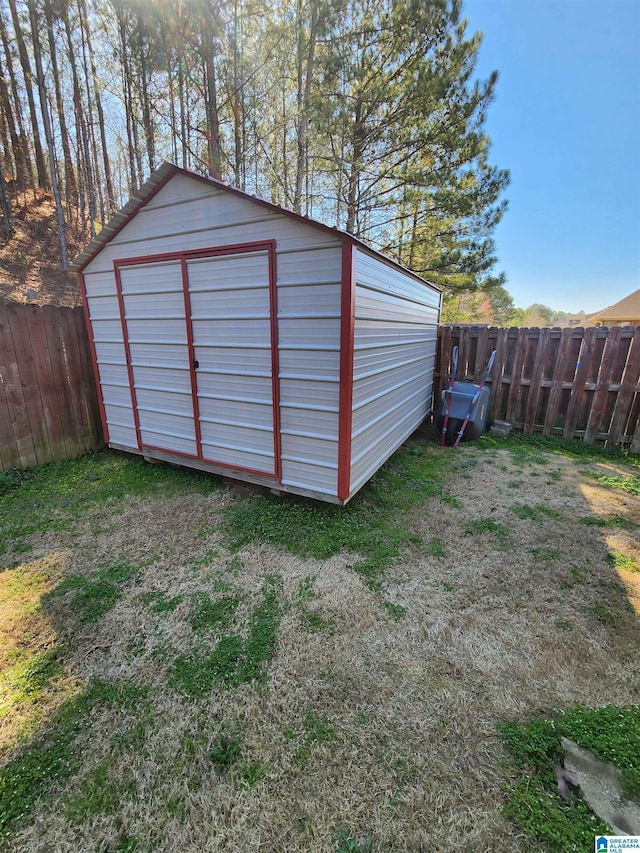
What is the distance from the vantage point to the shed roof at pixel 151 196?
8.91 feet

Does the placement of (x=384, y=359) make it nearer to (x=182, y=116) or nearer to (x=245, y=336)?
(x=245, y=336)

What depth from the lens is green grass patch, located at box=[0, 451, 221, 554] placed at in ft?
10.3

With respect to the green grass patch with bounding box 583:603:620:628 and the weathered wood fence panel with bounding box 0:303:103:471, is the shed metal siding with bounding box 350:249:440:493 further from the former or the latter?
the weathered wood fence panel with bounding box 0:303:103:471

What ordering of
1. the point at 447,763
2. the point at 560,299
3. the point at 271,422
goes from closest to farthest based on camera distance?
the point at 447,763 → the point at 271,422 → the point at 560,299

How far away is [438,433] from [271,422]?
3582 millimetres

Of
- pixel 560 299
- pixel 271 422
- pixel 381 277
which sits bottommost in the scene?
pixel 271 422

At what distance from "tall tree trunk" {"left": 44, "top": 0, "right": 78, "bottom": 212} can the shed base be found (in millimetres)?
10572

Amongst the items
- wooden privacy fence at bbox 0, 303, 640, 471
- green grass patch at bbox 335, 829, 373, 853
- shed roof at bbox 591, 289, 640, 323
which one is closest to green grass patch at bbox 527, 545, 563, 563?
green grass patch at bbox 335, 829, 373, 853

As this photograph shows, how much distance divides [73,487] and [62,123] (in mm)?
11850

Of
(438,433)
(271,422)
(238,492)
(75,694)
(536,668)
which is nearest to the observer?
(75,694)

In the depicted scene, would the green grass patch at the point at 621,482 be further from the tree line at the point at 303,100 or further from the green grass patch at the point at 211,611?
the tree line at the point at 303,100

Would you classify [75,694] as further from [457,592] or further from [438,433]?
[438,433]

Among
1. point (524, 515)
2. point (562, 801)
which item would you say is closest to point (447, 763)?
point (562, 801)

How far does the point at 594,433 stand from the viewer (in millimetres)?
5184
